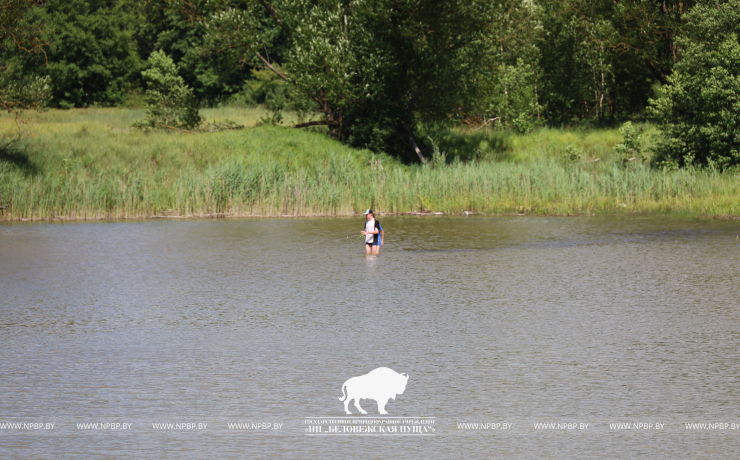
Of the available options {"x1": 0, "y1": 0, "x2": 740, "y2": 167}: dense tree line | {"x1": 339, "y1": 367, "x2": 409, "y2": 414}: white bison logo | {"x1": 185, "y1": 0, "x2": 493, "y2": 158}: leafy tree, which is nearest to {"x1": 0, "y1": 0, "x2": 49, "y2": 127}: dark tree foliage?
{"x1": 0, "y1": 0, "x2": 740, "y2": 167}: dense tree line

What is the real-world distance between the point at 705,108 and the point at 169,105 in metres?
19.8

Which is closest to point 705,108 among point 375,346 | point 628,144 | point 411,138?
point 628,144

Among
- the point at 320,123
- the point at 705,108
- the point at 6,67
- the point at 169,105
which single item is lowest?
the point at 320,123

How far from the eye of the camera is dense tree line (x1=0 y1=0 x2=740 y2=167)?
29.0m

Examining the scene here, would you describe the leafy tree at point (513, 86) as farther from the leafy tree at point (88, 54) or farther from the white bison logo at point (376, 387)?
the leafy tree at point (88, 54)

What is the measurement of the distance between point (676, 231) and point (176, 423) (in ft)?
45.4

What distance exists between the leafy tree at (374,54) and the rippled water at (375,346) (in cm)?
1623

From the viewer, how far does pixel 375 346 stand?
319 inches

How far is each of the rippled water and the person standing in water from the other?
0.41 meters

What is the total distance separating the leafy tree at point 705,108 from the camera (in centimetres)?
2589

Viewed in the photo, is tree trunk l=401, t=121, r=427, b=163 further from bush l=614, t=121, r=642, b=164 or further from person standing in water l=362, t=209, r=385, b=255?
person standing in water l=362, t=209, r=385, b=255

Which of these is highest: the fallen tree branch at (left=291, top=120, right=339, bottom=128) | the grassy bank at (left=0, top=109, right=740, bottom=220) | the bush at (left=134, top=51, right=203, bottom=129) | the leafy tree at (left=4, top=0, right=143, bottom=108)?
the leafy tree at (left=4, top=0, right=143, bottom=108)

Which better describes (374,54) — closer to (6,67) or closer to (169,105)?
(169,105)

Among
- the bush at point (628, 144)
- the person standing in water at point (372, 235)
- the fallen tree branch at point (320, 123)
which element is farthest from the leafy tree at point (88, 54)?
the person standing in water at point (372, 235)
